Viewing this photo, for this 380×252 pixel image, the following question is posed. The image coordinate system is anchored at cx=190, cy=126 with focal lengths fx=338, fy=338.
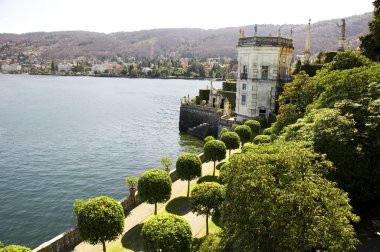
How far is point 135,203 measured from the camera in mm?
28078

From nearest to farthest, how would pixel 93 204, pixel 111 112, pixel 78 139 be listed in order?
pixel 93 204 → pixel 78 139 → pixel 111 112

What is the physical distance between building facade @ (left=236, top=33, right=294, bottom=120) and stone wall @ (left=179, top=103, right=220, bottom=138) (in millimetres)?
8474

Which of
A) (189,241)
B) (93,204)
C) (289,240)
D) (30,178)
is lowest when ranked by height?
(30,178)

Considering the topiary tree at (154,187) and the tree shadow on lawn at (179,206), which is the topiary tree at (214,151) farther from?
the topiary tree at (154,187)

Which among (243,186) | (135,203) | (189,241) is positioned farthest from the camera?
(135,203)

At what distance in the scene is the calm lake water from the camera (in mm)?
32438

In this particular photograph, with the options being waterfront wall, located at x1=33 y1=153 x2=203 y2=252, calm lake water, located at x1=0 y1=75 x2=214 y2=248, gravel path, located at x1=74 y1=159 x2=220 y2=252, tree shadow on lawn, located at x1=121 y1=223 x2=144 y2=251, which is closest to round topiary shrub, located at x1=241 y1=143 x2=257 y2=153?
gravel path, located at x1=74 y1=159 x2=220 y2=252

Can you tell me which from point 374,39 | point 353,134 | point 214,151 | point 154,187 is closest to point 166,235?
point 154,187

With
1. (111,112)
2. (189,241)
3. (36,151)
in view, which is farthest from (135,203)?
(111,112)

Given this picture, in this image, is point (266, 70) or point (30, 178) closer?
point (30, 178)

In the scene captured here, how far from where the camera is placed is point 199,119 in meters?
71.1

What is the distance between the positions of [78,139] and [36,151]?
34.3 feet

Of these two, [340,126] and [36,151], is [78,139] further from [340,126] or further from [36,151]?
[340,126]

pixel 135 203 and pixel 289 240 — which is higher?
pixel 289 240
